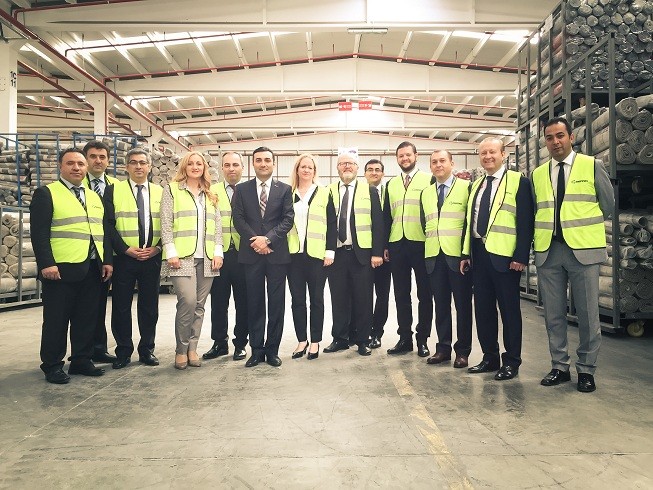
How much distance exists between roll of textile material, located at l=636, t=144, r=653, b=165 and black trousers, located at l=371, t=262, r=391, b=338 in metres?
3.42

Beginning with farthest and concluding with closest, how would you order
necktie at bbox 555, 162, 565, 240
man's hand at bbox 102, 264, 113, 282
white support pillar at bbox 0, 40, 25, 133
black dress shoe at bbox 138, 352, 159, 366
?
white support pillar at bbox 0, 40, 25, 133 < black dress shoe at bbox 138, 352, 159, 366 < man's hand at bbox 102, 264, 113, 282 < necktie at bbox 555, 162, 565, 240

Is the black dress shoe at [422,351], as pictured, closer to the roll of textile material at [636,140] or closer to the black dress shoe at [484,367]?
the black dress shoe at [484,367]

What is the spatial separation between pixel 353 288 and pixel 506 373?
1762mm

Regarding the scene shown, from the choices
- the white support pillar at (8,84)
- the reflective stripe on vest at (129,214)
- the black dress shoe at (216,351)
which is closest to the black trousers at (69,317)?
the reflective stripe on vest at (129,214)

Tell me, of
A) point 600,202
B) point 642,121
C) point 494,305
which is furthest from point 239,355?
point 642,121

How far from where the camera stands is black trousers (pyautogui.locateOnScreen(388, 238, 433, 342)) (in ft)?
17.0

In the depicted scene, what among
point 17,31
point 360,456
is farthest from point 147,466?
point 17,31

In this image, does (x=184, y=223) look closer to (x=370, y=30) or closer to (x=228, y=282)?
(x=228, y=282)

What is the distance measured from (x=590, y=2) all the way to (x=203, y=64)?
1217 centimetres

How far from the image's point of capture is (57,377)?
4.38 meters

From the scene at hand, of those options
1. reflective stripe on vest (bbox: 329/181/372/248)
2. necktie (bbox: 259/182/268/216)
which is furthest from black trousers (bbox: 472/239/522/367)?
necktie (bbox: 259/182/268/216)

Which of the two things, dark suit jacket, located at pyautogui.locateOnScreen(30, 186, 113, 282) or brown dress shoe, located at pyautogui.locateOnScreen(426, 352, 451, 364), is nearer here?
dark suit jacket, located at pyautogui.locateOnScreen(30, 186, 113, 282)

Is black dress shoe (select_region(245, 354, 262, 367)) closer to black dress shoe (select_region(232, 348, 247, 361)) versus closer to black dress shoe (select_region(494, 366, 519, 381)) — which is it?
black dress shoe (select_region(232, 348, 247, 361))

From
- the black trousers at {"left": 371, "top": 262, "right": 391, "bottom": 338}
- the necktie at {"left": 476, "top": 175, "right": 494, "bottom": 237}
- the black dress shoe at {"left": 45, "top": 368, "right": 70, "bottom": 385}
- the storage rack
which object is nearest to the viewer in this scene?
the black dress shoe at {"left": 45, "top": 368, "right": 70, "bottom": 385}
